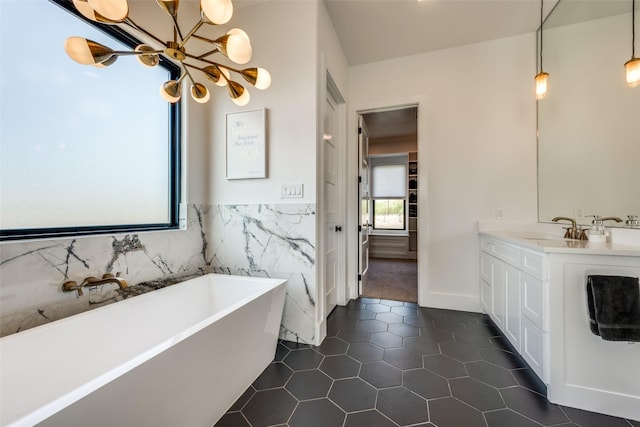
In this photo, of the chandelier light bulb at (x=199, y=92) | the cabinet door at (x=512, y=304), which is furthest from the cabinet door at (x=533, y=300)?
the chandelier light bulb at (x=199, y=92)

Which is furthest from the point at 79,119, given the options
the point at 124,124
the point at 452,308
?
the point at 452,308

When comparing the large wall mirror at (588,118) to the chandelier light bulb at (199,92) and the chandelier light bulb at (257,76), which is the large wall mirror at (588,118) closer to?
the chandelier light bulb at (257,76)

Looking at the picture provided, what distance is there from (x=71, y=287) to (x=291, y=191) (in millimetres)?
1496

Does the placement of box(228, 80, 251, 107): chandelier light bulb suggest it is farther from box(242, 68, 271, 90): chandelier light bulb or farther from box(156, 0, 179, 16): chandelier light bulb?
box(156, 0, 179, 16): chandelier light bulb

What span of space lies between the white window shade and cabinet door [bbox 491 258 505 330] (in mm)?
3937

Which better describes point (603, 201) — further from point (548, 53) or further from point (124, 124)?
point (124, 124)

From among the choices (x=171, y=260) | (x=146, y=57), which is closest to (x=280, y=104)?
(x=146, y=57)

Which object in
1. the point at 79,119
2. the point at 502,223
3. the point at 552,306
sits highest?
the point at 79,119

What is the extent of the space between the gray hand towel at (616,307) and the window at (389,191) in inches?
192

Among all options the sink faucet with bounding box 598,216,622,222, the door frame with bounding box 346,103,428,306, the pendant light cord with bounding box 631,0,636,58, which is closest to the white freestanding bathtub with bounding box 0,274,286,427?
the door frame with bounding box 346,103,428,306

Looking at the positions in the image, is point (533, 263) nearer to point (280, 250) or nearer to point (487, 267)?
point (487, 267)

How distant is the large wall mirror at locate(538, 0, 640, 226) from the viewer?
181 centimetres

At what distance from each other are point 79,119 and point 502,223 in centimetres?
370

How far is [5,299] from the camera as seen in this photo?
48.2 inches
